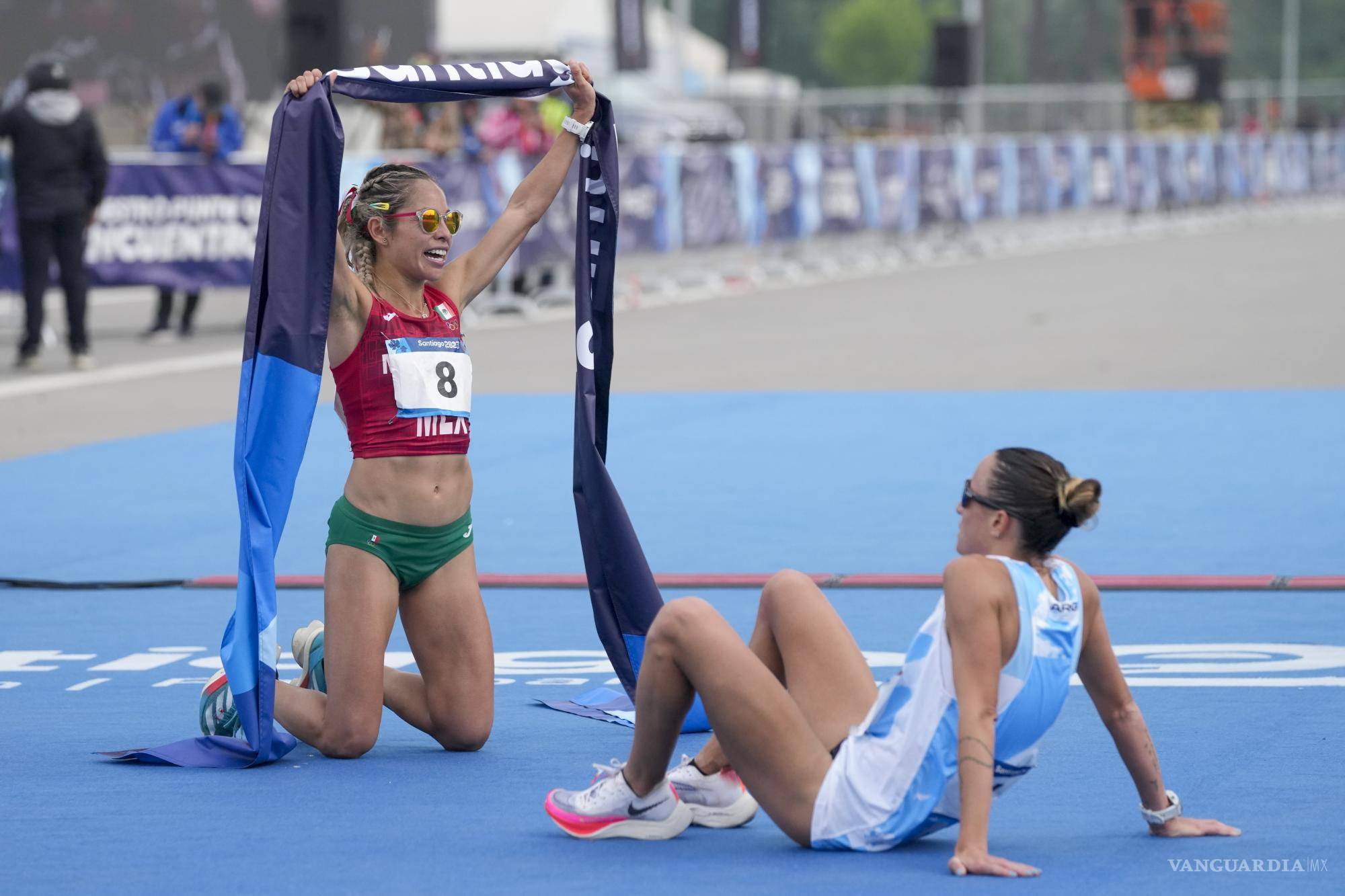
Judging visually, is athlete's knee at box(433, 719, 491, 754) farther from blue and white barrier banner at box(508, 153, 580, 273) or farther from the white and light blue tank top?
blue and white barrier banner at box(508, 153, 580, 273)

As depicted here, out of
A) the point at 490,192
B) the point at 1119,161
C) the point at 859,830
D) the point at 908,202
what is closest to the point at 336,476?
the point at 859,830

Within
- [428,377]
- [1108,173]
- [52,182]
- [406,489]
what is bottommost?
[1108,173]

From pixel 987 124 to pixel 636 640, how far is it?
42486 millimetres

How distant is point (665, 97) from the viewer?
4484 cm

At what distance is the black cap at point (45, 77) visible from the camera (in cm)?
1573

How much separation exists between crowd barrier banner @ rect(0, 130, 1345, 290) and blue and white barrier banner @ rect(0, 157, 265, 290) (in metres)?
0.01

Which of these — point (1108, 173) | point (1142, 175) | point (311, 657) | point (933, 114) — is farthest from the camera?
point (933, 114)

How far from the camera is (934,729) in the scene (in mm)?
4176

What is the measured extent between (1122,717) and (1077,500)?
0.55 meters

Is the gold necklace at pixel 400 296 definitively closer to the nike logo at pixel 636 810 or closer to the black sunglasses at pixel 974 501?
the nike logo at pixel 636 810

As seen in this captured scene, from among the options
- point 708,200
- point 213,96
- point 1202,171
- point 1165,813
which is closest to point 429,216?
point 1165,813

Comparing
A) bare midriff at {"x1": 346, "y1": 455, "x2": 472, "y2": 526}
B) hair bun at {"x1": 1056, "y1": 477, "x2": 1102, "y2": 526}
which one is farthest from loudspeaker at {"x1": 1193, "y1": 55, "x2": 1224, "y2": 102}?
hair bun at {"x1": 1056, "y1": 477, "x2": 1102, "y2": 526}

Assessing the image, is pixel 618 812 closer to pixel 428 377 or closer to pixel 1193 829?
pixel 1193 829

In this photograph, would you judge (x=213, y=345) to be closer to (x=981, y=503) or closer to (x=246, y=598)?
(x=246, y=598)
